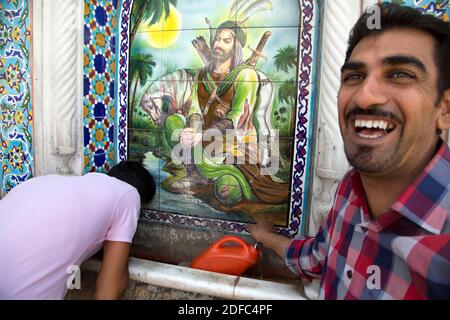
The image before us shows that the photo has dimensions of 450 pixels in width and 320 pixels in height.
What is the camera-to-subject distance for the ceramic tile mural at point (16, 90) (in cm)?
254

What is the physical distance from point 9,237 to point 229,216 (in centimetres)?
156

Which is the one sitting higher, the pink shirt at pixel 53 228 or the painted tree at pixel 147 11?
the painted tree at pixel 147 11

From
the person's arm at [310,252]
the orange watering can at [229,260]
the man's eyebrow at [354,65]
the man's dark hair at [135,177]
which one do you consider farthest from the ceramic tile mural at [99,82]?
the man's eyebrow at [354,65]

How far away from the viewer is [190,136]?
2561 millimetres

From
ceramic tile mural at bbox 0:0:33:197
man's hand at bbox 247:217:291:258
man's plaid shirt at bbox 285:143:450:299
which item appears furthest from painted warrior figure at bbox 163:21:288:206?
man's plaid shirt at bbox 285:143:450:299

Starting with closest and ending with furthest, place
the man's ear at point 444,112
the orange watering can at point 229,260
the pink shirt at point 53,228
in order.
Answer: the man's ear at point 444,112 → the pink shirt at point 53,228 → the orange watering can at point 229,260

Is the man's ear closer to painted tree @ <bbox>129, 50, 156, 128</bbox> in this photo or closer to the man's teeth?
the man's teeth

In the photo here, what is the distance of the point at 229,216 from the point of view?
8.23 ft

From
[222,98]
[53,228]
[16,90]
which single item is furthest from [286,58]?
[16,90]

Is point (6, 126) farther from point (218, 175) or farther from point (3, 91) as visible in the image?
point (218, 175)

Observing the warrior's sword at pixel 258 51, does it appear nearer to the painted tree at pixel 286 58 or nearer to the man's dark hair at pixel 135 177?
the painted tree at pixel 286 58

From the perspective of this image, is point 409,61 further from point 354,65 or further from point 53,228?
point 53,228

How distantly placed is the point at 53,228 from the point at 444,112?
1449mm

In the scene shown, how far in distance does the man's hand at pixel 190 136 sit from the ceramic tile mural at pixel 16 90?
4.12 feet
